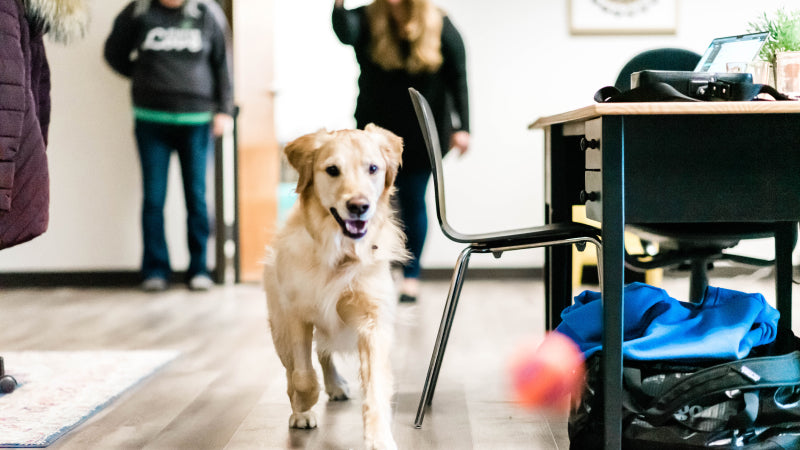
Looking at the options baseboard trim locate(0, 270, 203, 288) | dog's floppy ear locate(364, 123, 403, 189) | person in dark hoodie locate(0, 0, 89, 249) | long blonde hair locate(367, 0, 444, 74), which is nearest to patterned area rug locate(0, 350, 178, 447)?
person in dark hoodie locate(0, 0, 89, 249)

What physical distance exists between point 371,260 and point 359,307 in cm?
12

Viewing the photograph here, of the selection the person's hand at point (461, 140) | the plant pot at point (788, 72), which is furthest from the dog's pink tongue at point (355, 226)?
the person's hand at point (461, 140)

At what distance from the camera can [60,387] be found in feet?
7.95

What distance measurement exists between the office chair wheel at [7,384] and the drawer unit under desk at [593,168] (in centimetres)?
165

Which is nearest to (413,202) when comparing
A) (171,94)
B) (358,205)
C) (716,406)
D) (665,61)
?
(665,61)

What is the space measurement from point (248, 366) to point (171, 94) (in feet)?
7.09

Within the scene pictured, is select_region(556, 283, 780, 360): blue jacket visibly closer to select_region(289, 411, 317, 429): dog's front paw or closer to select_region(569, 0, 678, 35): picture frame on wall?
select_region(289, 411, 317, 429): dog's front paw

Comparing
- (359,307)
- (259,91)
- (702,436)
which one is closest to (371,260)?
(359,307)

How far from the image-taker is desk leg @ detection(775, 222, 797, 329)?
230cm

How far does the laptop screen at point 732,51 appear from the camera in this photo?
1.95 metres

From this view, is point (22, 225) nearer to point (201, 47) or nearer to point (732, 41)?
point (732, 41)

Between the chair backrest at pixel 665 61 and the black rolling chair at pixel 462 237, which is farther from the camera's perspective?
the chair backrest at pixel 665 61

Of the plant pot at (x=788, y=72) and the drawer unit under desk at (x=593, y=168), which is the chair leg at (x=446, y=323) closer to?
the drawer unit under desk at (x=593, y=168)

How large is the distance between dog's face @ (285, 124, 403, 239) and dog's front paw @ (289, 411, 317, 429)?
1.52 feet
